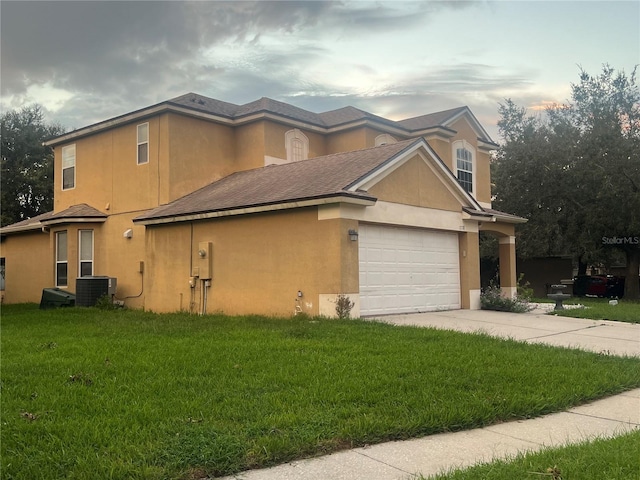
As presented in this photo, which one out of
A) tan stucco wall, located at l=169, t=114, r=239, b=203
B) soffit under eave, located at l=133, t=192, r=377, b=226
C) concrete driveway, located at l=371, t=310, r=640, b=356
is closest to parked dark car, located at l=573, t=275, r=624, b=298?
concrete driveway, located at l=371, t=310, r=640, b=356

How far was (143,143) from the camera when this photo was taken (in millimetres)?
19234

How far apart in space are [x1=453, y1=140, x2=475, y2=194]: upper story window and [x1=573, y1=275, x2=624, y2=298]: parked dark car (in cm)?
959

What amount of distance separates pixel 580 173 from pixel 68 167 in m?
21.7

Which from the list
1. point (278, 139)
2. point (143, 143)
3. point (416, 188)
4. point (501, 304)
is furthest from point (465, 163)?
point (143, 143)

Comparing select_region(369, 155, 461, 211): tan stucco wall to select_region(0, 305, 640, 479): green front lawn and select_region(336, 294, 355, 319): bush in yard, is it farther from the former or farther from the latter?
select_region(0, 305, 640, 479): green front lawn

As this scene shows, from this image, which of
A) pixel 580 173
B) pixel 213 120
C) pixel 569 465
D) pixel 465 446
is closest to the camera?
pixel 569 465

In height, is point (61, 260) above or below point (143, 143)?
below

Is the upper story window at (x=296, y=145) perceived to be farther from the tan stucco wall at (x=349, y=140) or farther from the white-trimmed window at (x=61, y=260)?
the white-trimmed window at (x=61, y=260)

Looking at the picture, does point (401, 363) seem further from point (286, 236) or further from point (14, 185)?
point (14, 185)

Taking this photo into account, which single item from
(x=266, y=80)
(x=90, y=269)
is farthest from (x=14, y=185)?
(x=266, y=80)

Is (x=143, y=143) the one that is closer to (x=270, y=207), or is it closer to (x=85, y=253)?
(x=85, y=253)

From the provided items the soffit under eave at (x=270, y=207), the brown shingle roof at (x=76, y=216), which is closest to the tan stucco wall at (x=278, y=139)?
the soffit under eave at (x=270, y=207)

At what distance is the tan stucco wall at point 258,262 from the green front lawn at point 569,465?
8.22 m

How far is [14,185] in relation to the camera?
3625 cm
